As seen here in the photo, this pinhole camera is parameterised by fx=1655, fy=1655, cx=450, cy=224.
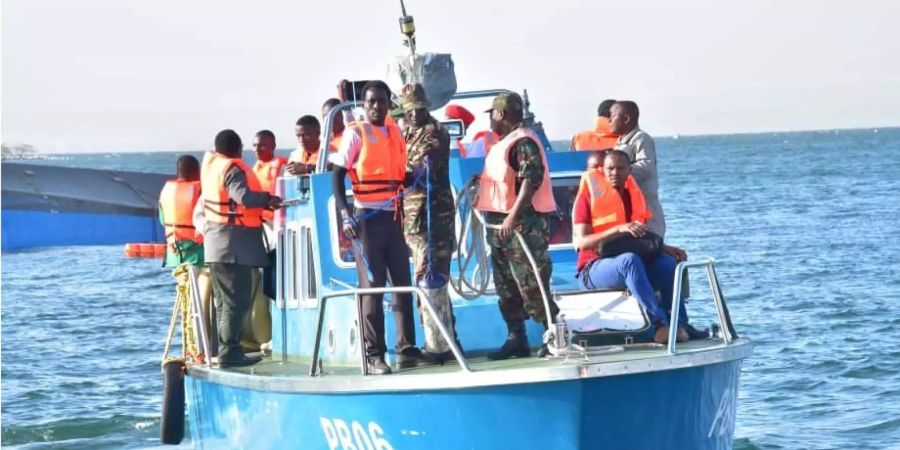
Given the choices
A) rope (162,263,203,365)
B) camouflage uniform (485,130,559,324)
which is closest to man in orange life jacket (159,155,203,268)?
rope (162,263,203,365)

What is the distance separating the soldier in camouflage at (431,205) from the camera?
32.8ft

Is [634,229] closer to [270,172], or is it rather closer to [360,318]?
[360,318]

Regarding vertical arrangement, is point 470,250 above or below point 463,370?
above

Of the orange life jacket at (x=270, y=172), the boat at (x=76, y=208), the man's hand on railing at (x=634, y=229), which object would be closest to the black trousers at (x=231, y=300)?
the orange life jacket at (x=270, y=172)

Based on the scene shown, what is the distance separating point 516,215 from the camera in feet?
32.1

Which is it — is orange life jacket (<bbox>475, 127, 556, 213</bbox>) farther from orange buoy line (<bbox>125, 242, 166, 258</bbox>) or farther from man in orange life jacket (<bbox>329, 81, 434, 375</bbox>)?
orange buoy line (<bbox>125, 242, 166, 258</bbox>)

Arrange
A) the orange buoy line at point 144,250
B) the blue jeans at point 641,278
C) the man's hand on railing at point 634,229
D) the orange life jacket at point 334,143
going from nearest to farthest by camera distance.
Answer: the blue jeans at point 641,278 → the man's hand on railing at point 634,229 → the orange life jacket at point 334,143 → the orange buoy line at point 144,250

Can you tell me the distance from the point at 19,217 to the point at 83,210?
220 centimetres

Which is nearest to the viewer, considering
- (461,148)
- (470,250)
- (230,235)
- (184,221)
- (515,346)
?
(515,346)

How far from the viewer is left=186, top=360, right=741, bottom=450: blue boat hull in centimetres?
906

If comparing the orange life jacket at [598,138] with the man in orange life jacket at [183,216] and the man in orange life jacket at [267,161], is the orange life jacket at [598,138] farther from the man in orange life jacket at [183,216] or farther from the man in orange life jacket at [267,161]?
the man in orange life jacket at [183,216]

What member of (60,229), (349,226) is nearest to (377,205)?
(349,226)

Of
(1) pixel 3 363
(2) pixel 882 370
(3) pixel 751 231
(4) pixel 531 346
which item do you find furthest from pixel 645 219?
(3) pixel 751 231

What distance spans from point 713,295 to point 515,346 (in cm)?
126
